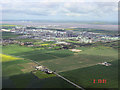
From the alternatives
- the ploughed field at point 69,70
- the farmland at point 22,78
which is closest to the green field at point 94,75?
the ploughed field at point 69,70

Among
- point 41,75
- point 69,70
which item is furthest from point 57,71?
point 41,75

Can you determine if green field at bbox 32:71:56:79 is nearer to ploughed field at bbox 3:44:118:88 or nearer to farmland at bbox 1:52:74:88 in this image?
farmland at bbox 1:52:74:88

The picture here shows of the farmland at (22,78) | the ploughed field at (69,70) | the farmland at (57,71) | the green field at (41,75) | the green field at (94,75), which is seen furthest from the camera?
the green field at (41,75)

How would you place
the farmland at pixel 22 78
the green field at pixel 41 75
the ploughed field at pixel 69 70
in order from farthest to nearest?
the green field at pixel 41 75
the ploughed field at pixel 69 70
the farmland at pixel 22 78

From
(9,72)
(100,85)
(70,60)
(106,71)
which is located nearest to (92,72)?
(106,71)

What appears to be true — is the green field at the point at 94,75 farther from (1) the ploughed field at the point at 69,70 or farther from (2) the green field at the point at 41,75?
(2) the green field at the point at 41,75

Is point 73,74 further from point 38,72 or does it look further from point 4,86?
point 4,86

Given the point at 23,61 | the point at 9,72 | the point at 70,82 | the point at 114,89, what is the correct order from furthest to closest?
the point at 23,61, the point at 9,72, the point at 70,82, the point at 114,89

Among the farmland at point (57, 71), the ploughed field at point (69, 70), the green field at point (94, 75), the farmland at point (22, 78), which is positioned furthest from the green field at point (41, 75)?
the green field at point (94, 75)

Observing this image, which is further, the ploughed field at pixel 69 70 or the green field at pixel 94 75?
the ploughed field at pixel 69 70

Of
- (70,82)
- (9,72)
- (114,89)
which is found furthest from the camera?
(9,72)

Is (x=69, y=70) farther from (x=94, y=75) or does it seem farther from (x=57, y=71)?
(x=94, y=75)
